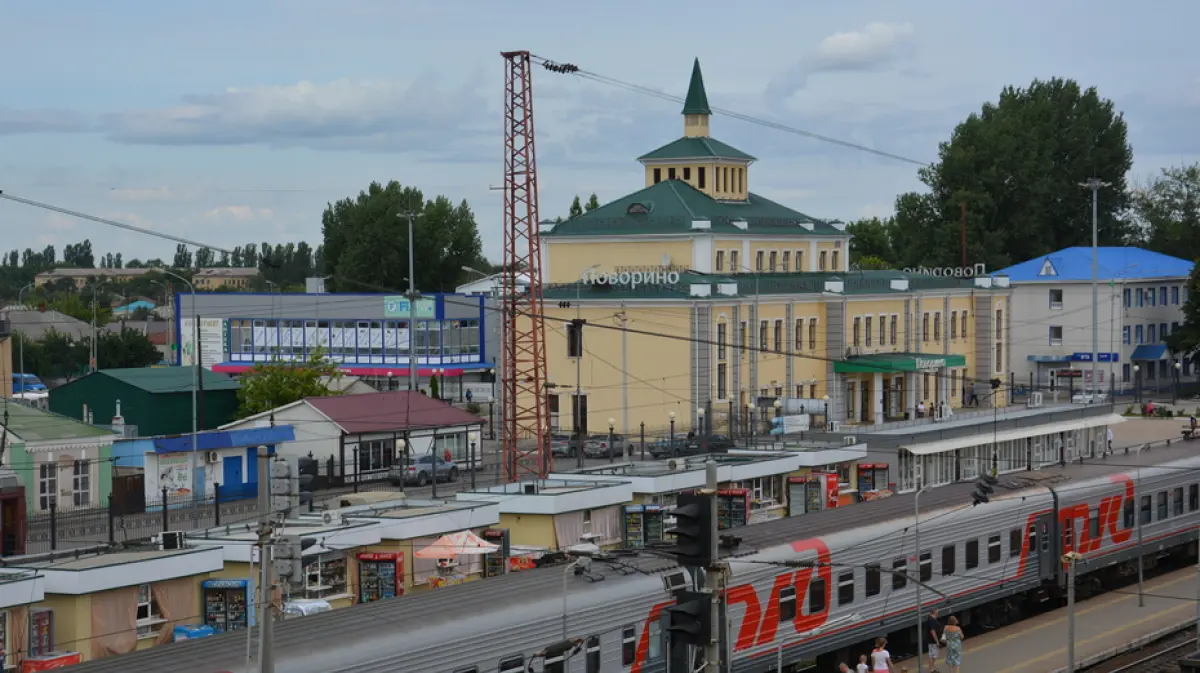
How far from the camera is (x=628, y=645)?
83.6 feet

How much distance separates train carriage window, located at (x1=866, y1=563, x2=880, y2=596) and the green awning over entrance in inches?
1664

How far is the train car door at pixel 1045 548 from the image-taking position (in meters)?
37.4

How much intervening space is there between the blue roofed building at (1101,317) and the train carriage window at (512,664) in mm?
74841

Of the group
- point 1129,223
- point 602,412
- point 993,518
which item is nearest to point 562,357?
point 602,412

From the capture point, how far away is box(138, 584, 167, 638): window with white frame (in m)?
26.3

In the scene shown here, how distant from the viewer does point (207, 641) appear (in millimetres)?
21141

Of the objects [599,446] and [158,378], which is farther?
[599,446]

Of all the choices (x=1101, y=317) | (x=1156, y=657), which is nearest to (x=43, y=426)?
(x=1156, y=657)

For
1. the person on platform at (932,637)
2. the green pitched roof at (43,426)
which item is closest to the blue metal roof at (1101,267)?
the green pitched roof at (43,426)

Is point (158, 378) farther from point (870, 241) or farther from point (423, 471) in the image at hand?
point (870, 241)

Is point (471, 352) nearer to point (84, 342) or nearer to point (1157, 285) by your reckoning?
point (84, 342)

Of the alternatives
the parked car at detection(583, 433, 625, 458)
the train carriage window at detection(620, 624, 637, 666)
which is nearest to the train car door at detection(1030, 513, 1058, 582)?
the train carriage window at detection(620, 624, 637, 666)

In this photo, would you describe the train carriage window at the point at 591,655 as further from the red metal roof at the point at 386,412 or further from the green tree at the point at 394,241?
the green tree at the point at 394,241

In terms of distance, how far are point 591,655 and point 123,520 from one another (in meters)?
21.6
